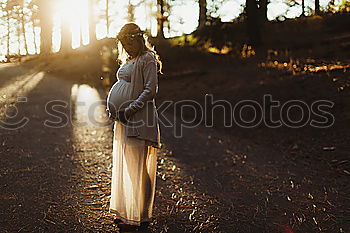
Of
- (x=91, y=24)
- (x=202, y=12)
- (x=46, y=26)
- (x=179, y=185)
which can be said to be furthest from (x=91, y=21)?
(x=179, y=185)

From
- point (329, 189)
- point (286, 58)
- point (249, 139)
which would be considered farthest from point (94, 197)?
point (286, 58)

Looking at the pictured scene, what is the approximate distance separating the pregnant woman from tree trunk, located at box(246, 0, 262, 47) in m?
14.8

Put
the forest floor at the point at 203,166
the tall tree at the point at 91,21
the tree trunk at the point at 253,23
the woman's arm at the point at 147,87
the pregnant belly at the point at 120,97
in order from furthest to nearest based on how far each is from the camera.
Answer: the tall tree at the point at 91,21 < the tree trunk at the point at 253,23 < the forest floor at the point at 203,166 < the pregnant belly at the point at 120,97 < the woman's arm at the point at 147,87

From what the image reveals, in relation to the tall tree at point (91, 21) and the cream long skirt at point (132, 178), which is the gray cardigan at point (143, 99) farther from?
the tall tree at point (91, 21)

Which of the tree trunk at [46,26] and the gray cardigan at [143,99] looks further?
the tree trunk at [46,26]

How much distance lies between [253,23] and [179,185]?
543 inches

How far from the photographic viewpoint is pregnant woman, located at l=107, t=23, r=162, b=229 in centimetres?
425

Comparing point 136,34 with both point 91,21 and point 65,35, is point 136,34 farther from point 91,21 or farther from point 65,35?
point 91,21

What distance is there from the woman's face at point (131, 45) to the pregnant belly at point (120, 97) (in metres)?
0.34

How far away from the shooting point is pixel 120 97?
4.36 meters

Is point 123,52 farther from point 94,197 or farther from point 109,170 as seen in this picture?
A: point 109,170

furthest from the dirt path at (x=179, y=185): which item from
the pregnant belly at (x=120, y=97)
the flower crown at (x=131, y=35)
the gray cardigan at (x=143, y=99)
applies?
the flower crown at (x=131, y=35)

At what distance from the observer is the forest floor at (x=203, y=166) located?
490 centimetres

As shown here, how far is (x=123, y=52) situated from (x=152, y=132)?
997 mm
